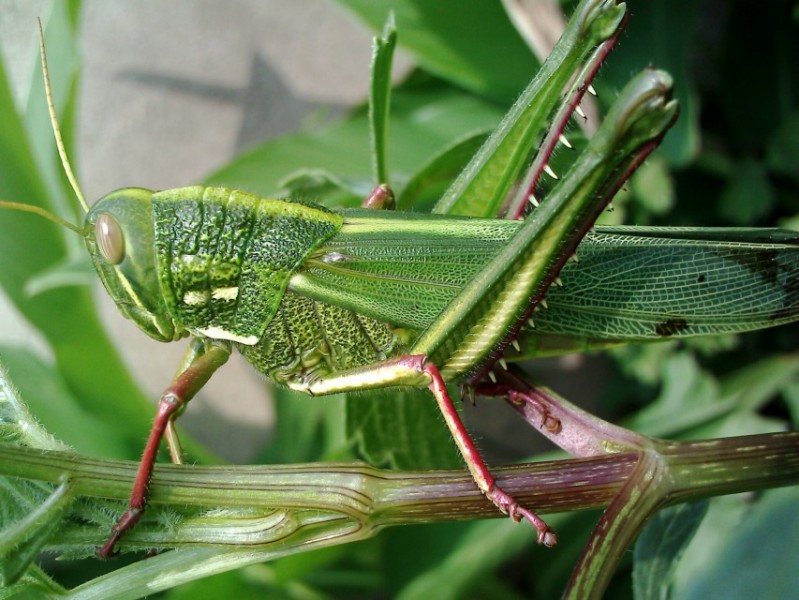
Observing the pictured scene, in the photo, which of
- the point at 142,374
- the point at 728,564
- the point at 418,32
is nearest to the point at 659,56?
the point at 418,32

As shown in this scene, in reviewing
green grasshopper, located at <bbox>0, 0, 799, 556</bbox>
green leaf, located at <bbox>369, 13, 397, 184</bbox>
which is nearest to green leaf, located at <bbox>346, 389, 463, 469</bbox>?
green grasshopper, located at <bbox>0, 0, 799, 556</bbox>

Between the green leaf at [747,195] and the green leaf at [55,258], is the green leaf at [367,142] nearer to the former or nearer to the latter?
the green leaf at [55,258]

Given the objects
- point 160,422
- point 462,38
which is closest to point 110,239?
point 160,422

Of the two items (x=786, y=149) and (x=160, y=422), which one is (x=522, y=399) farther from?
(x=786, y=149)

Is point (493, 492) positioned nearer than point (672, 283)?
Yes

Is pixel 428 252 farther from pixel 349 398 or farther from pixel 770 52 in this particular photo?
pixel 770 52

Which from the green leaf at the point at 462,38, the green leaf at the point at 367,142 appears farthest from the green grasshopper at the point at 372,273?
the green leaf at the point at 462,38

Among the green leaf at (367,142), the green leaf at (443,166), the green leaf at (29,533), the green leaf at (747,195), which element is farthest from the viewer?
the green leaf at (747,195)
